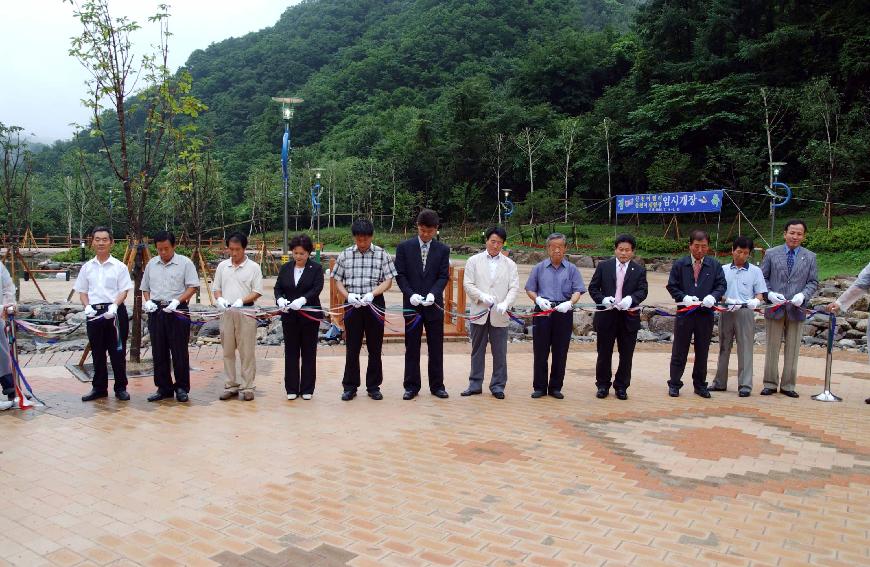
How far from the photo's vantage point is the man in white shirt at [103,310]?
238 inches

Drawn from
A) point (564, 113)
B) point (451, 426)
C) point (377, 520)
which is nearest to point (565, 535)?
point (377, 520)

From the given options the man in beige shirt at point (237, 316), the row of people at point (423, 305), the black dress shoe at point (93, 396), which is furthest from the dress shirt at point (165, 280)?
the black dress shoe at point (93, 396)

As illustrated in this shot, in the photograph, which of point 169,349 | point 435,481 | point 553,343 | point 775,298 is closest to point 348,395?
Result: point 169,349

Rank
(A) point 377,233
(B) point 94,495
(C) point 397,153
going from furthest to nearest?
(C) point 397,153, (A) point 377,233, (B) point 94,495

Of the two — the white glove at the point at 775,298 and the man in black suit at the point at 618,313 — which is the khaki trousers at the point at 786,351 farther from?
the man in black suit at the point at 618,313

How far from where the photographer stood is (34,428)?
5137mm

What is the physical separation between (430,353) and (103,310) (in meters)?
3.16

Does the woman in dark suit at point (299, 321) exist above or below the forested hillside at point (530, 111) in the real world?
below

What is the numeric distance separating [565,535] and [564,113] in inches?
1954

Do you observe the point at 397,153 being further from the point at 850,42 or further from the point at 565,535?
the point at 565,535

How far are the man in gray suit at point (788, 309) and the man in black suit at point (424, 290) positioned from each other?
339 cm

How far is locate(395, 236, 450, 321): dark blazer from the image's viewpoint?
247 inches

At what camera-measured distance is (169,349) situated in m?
6.24

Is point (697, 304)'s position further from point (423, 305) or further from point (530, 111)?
point (530, 111)
